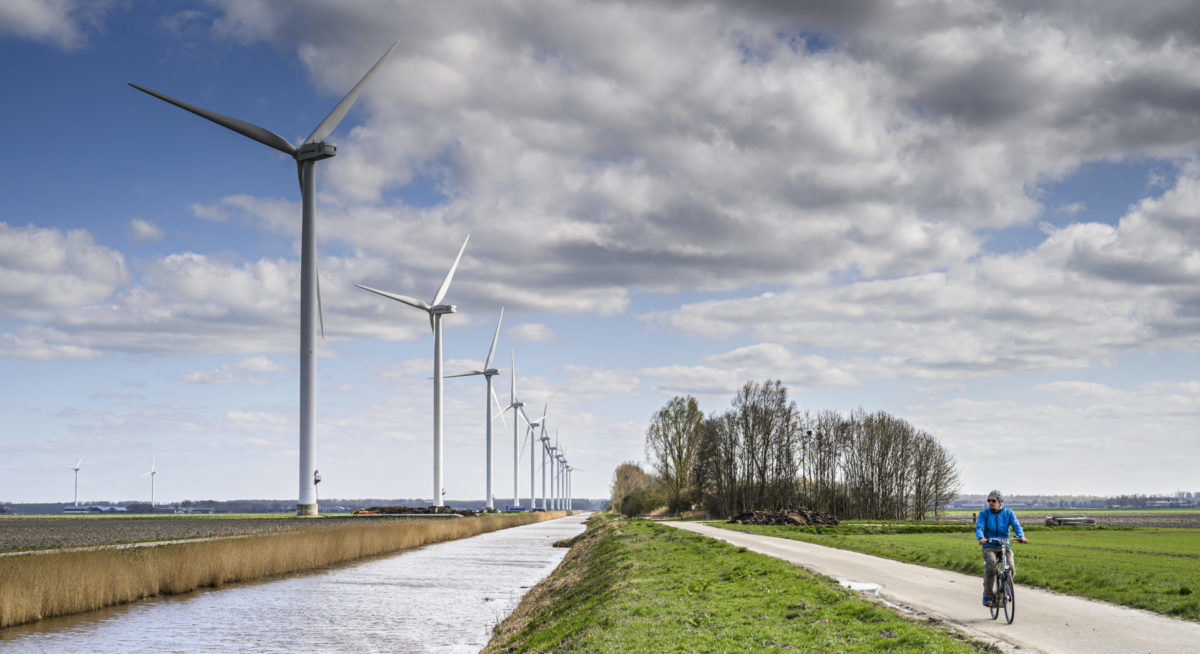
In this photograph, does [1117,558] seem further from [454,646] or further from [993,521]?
[454,646]

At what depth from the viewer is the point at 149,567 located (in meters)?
33.3

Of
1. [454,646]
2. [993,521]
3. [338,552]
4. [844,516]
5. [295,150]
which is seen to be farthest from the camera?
[844,516]

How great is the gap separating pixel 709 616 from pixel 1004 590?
6.04 meters

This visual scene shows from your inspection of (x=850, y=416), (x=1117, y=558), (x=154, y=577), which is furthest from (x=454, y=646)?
(x=850, y=416)

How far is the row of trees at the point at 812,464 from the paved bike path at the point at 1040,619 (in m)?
83.6

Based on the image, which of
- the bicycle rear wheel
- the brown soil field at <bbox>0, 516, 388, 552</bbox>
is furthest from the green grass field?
the brown soil field at <bbox>0, 516, 388, 552</bbox>

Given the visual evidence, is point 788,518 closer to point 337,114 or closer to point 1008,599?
point 337,114

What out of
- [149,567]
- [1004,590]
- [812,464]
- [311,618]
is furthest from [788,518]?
[1004,590]

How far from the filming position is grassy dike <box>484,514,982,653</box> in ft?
52.2

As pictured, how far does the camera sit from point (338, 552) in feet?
169

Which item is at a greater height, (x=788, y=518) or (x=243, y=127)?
(x=243, y=127)

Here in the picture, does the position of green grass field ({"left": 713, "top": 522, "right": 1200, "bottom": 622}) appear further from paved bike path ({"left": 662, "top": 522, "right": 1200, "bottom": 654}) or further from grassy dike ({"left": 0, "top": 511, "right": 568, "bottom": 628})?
grassy dike ({"left": 0, "top": 511, "right": 568, "bottom": 628})

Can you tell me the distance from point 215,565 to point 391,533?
2566cm

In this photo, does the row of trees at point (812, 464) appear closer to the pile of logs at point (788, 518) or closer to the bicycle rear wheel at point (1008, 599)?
the pile of logs at point (788, 518)
